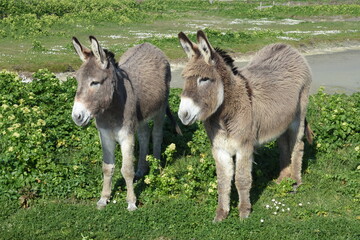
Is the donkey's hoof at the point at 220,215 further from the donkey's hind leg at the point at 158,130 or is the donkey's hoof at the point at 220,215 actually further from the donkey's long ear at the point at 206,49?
the donkey's hind leg at the point at 158,130

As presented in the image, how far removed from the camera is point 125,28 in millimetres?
29422

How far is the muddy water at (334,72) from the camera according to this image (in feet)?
49.1

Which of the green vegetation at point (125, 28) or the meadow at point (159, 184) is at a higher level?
the meadow at point (159, 184)

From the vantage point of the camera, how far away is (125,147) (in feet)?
20.1

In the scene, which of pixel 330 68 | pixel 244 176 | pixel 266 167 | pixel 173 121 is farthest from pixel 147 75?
pixel 330 68

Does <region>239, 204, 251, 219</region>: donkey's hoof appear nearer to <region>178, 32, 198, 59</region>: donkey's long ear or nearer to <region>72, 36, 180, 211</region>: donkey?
<region>72, 36, 180, 211</region>: donkey

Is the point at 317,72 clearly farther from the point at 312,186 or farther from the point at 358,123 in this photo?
the point at 312,186

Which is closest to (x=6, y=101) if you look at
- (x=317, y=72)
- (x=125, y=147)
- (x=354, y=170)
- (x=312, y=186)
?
(x=125, y=147)

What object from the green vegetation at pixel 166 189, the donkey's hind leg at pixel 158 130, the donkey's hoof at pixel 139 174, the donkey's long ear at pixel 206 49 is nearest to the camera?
the donkey's long ear at pixel 206 49

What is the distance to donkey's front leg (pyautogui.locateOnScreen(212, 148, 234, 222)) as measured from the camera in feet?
18.8

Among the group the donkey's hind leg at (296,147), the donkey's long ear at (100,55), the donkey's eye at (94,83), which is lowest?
the donkey's hind leg at (296,147)

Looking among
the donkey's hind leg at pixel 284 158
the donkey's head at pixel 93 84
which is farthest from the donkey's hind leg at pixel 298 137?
the donkey's head at pixel 93 84

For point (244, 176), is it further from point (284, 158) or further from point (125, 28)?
point (125, 28)

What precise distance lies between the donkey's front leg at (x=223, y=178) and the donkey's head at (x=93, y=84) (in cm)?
169
